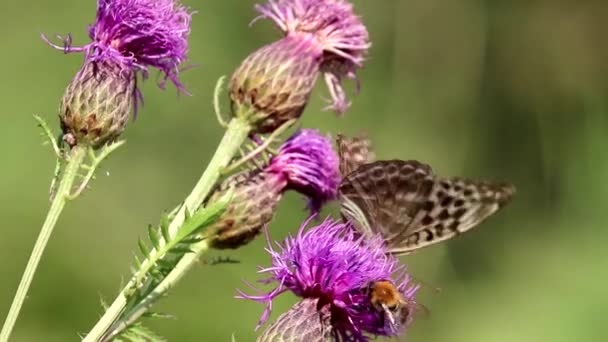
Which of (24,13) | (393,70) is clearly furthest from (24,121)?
(393,70)

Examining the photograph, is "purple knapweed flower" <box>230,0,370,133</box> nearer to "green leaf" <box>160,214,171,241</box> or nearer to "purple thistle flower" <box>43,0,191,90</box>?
"purple thistle flower" <box>43,0,191,90</box>

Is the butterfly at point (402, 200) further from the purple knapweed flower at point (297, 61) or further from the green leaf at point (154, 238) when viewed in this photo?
the green leaf at point (154, 238)

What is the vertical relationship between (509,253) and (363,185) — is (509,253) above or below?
below

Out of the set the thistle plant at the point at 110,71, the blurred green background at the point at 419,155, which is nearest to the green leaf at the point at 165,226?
the thistle plant at the point at 110,71

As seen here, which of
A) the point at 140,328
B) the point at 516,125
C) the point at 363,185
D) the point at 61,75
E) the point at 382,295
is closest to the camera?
the point at 140,328

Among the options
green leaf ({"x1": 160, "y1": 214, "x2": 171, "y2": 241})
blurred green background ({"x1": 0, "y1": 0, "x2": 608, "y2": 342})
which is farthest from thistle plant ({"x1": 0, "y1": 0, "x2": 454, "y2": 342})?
blurred green background ({"x1": 0, "y1": 0, "x2": 608, "y2": 342})

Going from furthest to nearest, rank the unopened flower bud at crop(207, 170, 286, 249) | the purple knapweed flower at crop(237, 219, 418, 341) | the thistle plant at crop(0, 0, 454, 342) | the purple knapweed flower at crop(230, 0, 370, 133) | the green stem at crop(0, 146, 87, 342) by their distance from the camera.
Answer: the purple knapweed flower at crop(230, 0, 370, 133), the unopened flower bud at crop(207, 170, 286, 249), the purple knapweed flower at crop(237, 219, 418, 341), the thistle plant at crop(0, 0, 454, 342), the green stem at crop(0, 146, 87, 342)

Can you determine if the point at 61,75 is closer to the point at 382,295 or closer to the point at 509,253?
the point at 509,253
